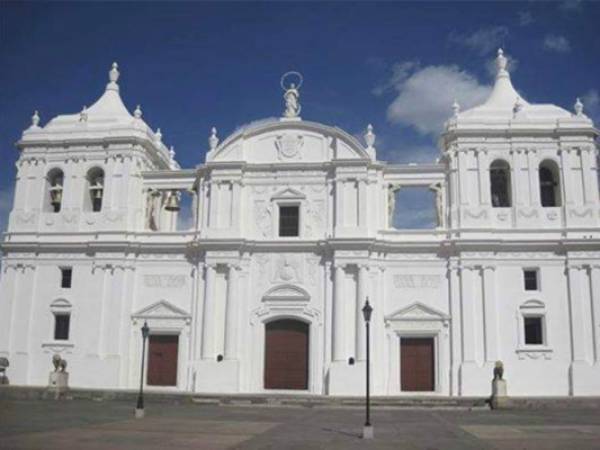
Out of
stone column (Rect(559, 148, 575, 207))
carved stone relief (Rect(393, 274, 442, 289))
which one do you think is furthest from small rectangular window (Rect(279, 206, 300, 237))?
stone column (Rect(559, 148, 575, 207))

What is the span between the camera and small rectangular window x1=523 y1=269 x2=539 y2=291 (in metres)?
32.4

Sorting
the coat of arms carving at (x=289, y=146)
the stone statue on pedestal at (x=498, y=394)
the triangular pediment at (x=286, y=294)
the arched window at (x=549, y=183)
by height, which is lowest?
the stone statue on pedestal at (x=498, y=394)

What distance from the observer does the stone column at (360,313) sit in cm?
3138

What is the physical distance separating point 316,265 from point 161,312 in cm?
817

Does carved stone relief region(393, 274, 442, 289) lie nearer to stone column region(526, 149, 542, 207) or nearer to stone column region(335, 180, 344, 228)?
stone column region(335, 180, 344, 228)

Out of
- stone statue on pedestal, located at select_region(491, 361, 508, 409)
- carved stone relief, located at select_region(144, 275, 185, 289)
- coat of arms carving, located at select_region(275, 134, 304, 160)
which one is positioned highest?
coat of arms carving, located at select_region(275, 134, 304, 160)

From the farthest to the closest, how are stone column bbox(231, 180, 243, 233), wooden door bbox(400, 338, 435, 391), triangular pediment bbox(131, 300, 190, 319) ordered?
stone column bbox(231, 180, 243, 233) → triangular pediment bbox(131, 300, 190, 319) → wooden door bbox(400, 338, 435, 391)

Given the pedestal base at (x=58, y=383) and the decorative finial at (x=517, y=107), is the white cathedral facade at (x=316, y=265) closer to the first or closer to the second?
the decorative finial at (x=517, y=107)

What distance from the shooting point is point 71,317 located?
111ft

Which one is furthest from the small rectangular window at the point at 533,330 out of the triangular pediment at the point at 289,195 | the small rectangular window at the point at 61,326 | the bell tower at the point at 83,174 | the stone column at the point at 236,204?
the small rectangular window at the point at 61,326

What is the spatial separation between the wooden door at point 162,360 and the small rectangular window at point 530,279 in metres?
17.5

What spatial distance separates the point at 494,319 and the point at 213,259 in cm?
1391

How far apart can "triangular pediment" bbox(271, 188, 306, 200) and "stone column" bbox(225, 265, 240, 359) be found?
14.0 ft

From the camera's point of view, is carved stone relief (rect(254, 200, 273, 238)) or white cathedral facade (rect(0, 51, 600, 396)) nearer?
white cathedral facade (rect(0, 51, 600, 396))
